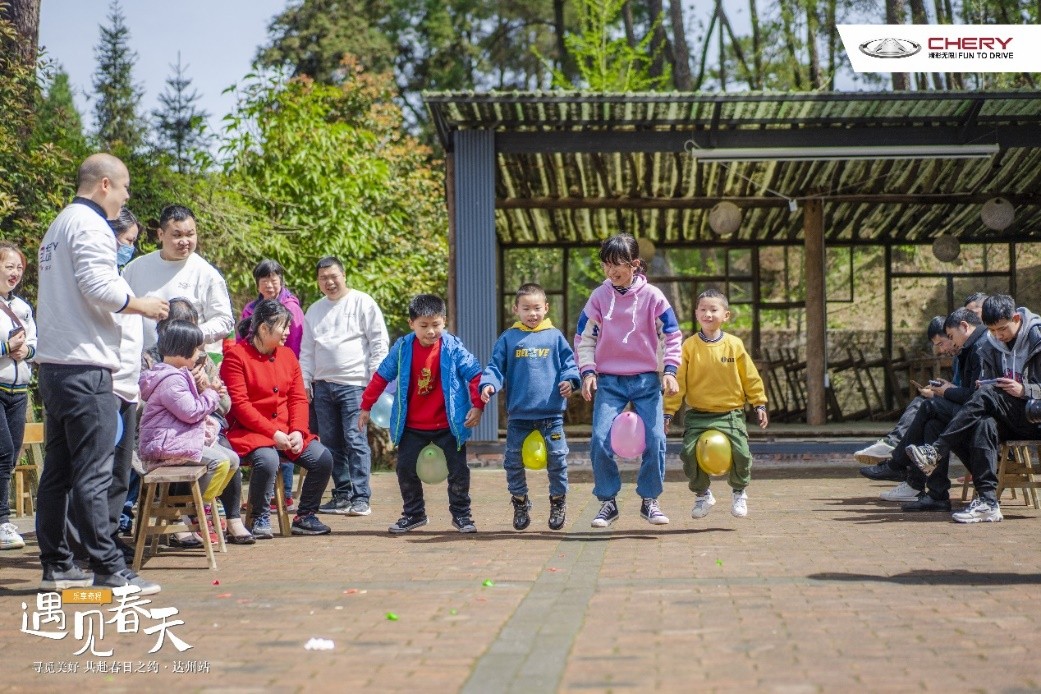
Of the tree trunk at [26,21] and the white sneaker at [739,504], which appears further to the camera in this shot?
the tree trunk at [26,21]

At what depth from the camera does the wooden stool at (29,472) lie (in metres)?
→ 9.51

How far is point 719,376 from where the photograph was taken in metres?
8.33

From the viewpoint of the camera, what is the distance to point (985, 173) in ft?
54.4

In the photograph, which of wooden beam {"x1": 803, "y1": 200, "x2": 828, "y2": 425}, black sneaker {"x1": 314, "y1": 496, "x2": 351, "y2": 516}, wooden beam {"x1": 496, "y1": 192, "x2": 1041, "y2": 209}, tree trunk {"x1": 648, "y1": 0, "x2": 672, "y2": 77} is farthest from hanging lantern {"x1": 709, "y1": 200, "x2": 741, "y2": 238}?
tree trunk {"x1": 648, "y1": 0, "x2": 672, "y2": 77}

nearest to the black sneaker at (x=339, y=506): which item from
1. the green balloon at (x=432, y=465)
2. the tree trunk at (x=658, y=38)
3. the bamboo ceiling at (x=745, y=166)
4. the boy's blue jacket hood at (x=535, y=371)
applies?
Answer: the green balloon at (x=432, y=465)

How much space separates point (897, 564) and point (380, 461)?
33.0ft

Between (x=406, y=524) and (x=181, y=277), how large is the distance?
215 cm

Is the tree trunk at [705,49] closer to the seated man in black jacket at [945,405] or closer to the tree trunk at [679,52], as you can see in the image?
the tree trunk at [679,52]

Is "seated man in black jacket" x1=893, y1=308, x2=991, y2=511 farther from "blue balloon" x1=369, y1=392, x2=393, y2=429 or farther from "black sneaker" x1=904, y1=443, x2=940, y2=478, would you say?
"blue balloon" x1=369, y1=392, x2=393, y2=429

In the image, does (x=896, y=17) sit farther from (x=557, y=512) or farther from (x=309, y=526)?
(x=309, y=526)

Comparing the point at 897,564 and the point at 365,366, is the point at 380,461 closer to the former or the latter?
the point at 365,366

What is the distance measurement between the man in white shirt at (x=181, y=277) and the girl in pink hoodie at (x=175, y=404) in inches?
20.5

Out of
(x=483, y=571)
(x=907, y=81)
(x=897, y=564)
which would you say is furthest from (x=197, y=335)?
(x=907, y=81)

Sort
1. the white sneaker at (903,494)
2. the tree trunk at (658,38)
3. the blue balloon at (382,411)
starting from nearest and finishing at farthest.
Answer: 1. the blue balloon at (382,411)
2. the white sneaker at (903,494)
3. the tree trunk at (658,38)
